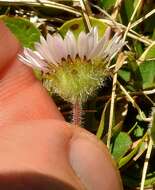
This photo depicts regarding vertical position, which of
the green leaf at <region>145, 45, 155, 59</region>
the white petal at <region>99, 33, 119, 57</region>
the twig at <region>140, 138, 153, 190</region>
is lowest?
the twig at <region>140, 138, 153, 190</region>

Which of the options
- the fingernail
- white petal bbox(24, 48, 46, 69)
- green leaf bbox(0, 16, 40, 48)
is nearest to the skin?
the fingernail

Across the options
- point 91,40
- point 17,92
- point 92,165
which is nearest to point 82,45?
point 91,40

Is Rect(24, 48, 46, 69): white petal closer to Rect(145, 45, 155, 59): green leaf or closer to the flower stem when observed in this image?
the flower stem

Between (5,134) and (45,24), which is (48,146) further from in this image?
(45,24)

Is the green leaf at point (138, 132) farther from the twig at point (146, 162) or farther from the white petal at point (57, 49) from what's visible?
the white petal at point (57, 49)

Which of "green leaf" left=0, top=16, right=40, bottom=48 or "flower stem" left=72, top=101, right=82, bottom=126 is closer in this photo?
"flower stem" left=72, top=101, right=82, bottom=126

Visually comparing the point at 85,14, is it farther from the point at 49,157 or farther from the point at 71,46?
the point at 49,157
